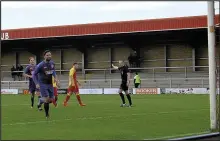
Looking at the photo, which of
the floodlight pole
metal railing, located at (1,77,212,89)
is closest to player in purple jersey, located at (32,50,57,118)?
the floodlight pole

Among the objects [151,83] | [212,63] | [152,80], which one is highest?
[212,63]

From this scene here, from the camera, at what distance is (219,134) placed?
1020cm

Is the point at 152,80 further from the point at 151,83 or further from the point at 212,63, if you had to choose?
the point at 212,63

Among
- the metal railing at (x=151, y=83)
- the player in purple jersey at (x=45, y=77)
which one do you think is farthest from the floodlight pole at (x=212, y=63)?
the metal railing at (x=151, y=83)

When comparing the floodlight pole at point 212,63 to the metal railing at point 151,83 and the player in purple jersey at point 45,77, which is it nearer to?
the player in purple jersey at point 45,77

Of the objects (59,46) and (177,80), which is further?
(59,46)

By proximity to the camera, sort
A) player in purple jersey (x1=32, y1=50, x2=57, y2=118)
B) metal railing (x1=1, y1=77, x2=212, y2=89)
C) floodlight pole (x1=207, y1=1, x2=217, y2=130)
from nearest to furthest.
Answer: floodlight pole (x1=207, y1=1, x2=217, y2=130), player in purple jersey (x1=32, y1=50, x2=57, y2=118), metal railing (x1=1, y1=77, x2=212, y2=89)

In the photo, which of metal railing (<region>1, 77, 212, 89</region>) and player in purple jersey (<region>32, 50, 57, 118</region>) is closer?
player in purple jersey (<region>32, 50, 57, 118</region>)

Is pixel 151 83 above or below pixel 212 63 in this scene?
below

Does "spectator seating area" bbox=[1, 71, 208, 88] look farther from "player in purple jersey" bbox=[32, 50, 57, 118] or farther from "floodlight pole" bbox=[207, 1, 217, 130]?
"floodlight pole" bbox=[207, 1, 217, 130]

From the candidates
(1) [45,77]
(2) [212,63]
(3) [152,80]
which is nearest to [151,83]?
(3) [152,80]

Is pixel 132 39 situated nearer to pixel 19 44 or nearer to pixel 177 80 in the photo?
pixel 177 80

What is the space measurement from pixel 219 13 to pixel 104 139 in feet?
14.5

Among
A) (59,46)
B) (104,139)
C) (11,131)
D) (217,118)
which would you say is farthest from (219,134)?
(59,46)
